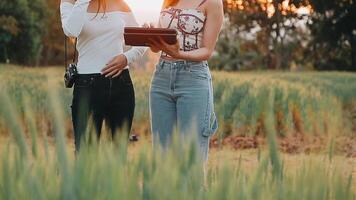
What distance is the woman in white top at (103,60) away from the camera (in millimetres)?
4098

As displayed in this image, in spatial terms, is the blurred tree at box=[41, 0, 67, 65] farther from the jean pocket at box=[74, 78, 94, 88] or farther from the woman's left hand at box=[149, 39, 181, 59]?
the woman's left hand at box=[149, 39, 181, 59]

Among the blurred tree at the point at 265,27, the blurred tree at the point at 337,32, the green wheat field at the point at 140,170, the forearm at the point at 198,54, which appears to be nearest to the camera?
the green wheat field at the point at 140,170

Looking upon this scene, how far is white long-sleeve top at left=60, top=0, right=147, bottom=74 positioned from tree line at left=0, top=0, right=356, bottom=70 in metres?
43.0

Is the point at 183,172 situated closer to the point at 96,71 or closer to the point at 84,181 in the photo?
the point at 84,181

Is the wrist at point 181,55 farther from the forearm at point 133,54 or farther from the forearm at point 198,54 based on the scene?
the forearm at point 133,54

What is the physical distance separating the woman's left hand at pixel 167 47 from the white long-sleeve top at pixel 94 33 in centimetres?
40

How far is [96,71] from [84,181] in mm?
2724

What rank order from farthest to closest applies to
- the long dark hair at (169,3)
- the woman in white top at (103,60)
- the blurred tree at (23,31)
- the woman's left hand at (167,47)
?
the blurred tree at (23,31), the woman in white top at (103,60), the long dark hair at (169,3), the woman's left hand at (167,47)

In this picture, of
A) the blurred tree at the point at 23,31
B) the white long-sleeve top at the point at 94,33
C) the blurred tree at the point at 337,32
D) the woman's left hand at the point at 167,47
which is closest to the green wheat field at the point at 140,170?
the woman's left hand at the point at 167,47

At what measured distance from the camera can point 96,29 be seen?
409cm

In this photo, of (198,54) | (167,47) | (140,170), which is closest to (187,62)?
(198,54)

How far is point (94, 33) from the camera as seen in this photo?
13.4 ft

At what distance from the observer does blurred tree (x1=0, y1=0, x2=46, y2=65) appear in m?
53.2

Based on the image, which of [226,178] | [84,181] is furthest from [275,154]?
[84,181]
